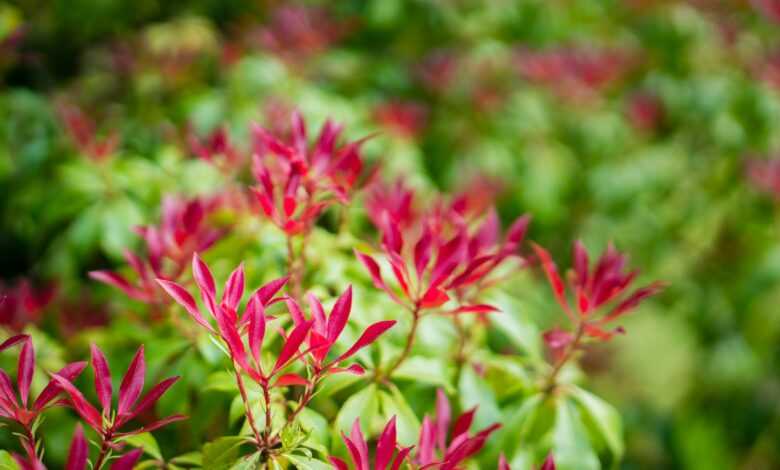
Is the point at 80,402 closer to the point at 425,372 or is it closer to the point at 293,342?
the point at 293,342

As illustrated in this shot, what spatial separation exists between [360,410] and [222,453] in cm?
18

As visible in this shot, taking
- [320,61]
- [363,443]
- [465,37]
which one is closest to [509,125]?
[465,37]

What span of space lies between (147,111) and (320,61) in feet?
1.70

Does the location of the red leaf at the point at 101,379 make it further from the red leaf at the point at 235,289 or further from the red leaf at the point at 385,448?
the red leaf at the point at 385,448

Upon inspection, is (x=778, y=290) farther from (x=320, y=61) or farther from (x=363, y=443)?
(x=363, y=443)

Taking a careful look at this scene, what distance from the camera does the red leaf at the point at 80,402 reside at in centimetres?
62

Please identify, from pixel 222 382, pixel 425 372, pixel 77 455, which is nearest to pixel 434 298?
pixel 425 372

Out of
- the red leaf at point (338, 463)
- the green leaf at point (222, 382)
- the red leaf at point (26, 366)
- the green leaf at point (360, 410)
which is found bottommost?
the green leaf at point (360, 410)

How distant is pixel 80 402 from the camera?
63cm

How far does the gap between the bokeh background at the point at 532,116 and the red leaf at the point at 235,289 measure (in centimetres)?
77

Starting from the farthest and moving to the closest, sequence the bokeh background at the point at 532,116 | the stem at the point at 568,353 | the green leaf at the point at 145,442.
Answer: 1. the bokeh background at the point at 532,116
2. the stem at the point at 568,353
3. the green leaf at the point at 145,442

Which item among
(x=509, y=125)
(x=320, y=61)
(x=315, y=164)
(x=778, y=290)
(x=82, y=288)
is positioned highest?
(x=315, y=164)

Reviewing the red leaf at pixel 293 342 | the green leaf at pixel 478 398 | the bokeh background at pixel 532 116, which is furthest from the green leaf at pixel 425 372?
the bokeh background at pixel 532 116

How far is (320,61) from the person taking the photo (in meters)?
2.07
